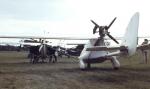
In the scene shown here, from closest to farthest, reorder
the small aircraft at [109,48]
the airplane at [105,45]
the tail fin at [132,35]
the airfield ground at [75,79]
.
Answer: the airfield ground at [75,79]
the tail fin at [132,35]
the small aircraft at [109,48]
the airplane at [105,45]

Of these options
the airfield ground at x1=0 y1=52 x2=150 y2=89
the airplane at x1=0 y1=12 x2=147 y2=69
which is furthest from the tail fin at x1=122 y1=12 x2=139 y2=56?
the airfield ground at x1=0 y1=52 x2=150 y2=89

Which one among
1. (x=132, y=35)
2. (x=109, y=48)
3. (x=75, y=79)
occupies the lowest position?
(x=75, y=79)

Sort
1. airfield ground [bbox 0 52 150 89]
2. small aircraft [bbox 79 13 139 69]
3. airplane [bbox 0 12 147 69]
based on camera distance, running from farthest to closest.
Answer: airplane [bbox 0 12 147 69], small aircraft [bbox 79 13 139 69], airfield ground [bbox 0 52 150 89]

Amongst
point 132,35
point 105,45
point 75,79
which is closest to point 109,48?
point 132,35

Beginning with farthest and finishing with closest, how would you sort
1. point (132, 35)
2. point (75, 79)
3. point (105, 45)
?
point (105, 45), point (132, 35), point (75, 79)

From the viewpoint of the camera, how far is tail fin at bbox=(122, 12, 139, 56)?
22.6 meters

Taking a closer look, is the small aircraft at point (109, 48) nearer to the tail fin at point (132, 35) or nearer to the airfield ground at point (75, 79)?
the tail fin at point (132, 35)

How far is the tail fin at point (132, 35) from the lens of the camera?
74.0ft

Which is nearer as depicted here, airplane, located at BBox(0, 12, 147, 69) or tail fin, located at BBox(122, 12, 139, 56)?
tail fin, located at BBox(122, 12, 139, 56)

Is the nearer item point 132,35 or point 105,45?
point 132,35

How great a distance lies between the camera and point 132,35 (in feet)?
75.5

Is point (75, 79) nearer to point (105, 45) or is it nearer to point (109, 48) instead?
point (109, 48)

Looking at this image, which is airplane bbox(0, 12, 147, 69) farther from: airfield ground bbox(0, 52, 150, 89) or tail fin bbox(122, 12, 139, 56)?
airfield ground bbox(0, 52, 150, 89)

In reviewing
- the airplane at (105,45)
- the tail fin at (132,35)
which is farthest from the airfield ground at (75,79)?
the tail fin at (132,35)
